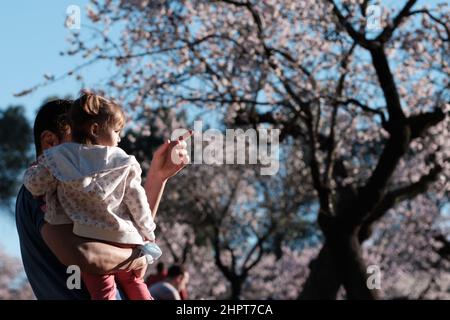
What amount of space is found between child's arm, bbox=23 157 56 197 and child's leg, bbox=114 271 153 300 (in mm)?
370

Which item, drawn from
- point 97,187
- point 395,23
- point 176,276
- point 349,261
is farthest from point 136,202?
point 395,23

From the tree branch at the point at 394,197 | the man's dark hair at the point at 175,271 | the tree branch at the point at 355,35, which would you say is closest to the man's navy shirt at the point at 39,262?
the man's dark hair at the point at 175,271

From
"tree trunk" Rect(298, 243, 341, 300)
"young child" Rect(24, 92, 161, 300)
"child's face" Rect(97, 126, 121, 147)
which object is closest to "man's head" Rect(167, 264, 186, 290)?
"tree trunk" Rect(298, 243, 341, 300)

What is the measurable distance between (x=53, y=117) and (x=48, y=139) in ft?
0.25

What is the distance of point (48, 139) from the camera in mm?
2967

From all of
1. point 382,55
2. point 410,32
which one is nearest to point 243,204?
point 410,32

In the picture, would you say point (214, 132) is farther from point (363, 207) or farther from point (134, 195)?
point (134, 195)

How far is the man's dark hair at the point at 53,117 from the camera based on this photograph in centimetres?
294

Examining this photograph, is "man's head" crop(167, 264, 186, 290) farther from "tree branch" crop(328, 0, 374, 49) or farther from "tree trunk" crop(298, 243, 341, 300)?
"tree trunk" crop(298, 243, 341, 300)

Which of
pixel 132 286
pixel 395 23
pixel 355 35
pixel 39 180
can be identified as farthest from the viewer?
pixel 395 23

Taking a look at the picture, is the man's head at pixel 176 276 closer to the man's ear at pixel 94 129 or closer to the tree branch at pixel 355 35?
the tree branch at pixel 355 35

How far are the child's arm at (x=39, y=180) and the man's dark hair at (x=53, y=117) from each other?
0.82ft

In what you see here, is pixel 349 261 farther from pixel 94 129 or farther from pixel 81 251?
pixel 81 251
